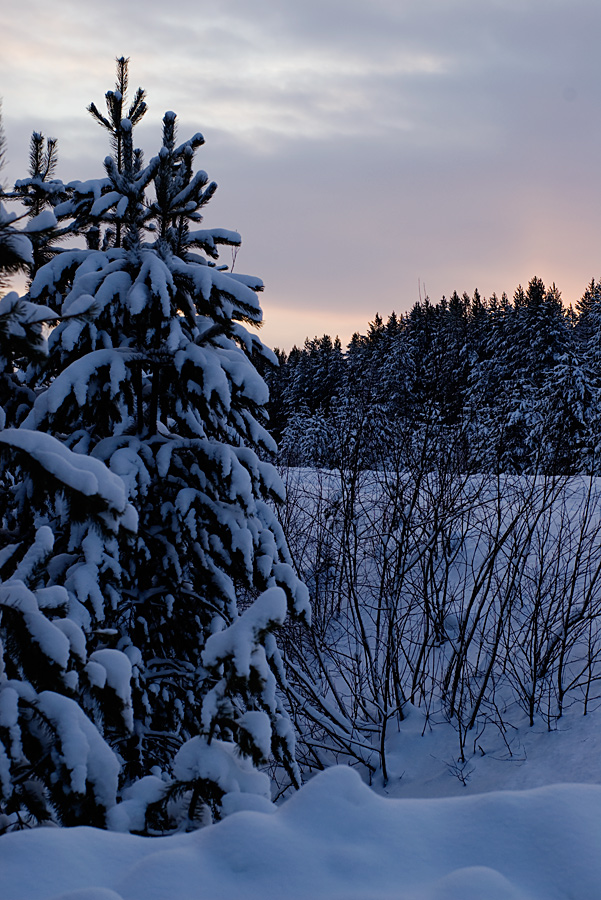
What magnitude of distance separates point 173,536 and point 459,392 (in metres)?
5.47

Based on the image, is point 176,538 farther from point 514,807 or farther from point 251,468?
point 514,807

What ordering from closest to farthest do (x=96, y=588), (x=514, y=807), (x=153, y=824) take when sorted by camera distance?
1. (x=514, y=807)
2. (x=153, y=824)
3. (x=96, y=588)

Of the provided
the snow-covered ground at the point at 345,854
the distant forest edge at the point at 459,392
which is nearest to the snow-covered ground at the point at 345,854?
the snow-covered ground at the point at 345,854

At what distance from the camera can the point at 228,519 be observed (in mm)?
4504

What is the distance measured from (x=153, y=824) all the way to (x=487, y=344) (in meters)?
41.1

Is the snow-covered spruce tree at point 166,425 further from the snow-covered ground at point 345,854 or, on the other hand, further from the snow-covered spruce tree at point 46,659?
the snow-covered ground at point 345,854

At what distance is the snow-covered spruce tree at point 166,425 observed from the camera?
4297 millimetres

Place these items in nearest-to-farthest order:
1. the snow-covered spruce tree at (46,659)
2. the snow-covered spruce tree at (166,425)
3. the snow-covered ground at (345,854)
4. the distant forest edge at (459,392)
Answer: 1. the snow-covered ground at (345,854)
2. the snow-covered spruce tree at (46,659)
3. the snow-covered spruce tree at (166,425)
4. the distant forest edge at (459,392)

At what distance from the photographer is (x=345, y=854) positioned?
1.95 m

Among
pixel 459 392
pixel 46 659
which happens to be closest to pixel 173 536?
pixel 46 659

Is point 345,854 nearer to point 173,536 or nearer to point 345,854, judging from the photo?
point 345,854

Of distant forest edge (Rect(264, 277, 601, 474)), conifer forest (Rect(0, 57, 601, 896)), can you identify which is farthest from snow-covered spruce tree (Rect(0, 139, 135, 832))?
distant forest edge (Rect(264, 277, 601, 474))

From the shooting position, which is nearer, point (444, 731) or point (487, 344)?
point (444, 731)

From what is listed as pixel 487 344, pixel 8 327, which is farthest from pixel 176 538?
pixel 487 344
